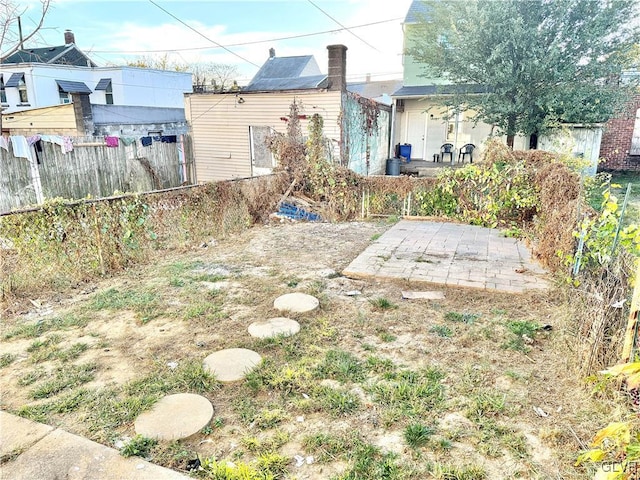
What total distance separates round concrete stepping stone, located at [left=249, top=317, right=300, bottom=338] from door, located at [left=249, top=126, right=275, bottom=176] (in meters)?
9.36

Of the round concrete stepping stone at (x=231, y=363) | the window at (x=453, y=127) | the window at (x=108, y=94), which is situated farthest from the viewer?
the window at (x=108, y=94)

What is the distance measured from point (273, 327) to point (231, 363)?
2.17 ft

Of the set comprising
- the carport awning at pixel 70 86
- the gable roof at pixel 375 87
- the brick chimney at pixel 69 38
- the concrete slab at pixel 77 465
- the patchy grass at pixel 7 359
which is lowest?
the patchy grass at pixel 7 359

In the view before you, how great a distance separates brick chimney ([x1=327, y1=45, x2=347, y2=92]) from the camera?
10.4 metres

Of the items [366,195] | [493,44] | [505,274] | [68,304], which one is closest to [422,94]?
[493,44]

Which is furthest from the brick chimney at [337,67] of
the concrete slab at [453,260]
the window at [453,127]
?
the window at [453,127]

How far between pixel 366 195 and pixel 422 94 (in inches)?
320

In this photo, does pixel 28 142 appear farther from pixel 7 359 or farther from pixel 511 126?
pixel 511 126

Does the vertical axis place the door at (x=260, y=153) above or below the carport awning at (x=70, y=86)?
below

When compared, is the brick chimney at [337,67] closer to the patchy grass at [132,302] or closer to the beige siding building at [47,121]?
the patchy grass at [132,302]

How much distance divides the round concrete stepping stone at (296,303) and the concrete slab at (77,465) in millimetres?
2083

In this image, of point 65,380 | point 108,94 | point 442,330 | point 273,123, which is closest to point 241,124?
point 273,123

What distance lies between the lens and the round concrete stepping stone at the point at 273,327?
11.7 ft

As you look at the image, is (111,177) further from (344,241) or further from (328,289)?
(328,289)
